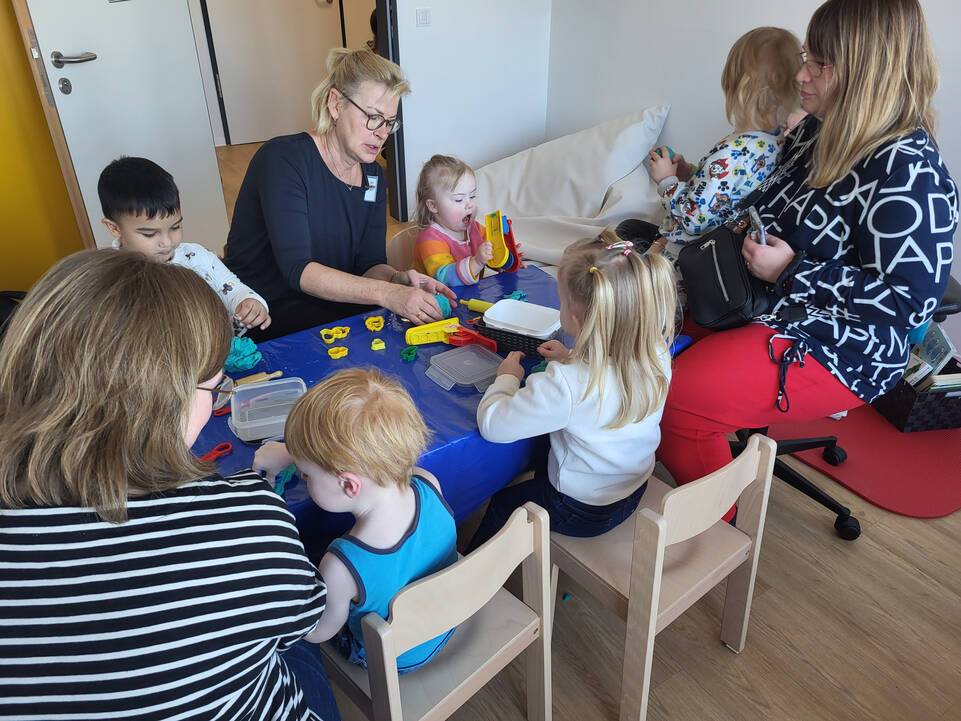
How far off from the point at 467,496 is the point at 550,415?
28cm

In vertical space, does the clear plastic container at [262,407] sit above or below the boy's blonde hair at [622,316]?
below

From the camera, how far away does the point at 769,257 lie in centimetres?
157

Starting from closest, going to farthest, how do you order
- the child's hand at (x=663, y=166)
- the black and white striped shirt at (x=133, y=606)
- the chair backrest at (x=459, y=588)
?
the black and white striped shirt at (x=133, y=606) → the chair backrest at (x=459, y=588) → the child's hand at (x=663, y=166)

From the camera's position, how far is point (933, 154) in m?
1.43

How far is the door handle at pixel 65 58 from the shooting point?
2.71 meters

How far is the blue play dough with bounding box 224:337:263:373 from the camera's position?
140cm

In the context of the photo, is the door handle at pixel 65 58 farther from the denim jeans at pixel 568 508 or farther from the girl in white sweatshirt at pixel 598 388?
the denim jeans at pixel 568 508

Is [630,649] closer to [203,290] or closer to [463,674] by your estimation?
[463,674]

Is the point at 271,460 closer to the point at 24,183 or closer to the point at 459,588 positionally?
the point at 459,588

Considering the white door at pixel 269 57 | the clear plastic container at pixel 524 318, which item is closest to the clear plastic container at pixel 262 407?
the clear plastic container at pixel 524 318

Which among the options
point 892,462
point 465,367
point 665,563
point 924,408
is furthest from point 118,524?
point 924,408

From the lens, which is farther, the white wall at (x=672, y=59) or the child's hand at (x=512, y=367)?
the white wall at (x=672, y=59)

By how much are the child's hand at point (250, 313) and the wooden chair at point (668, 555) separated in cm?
89

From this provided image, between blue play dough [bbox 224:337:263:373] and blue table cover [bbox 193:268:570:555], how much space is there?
0.02 m
